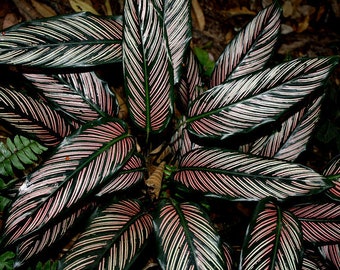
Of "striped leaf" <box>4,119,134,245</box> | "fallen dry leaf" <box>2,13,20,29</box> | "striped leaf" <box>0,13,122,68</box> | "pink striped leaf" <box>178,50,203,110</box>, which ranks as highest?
"fallen dry leaf" <box>2,13,20,29</box>

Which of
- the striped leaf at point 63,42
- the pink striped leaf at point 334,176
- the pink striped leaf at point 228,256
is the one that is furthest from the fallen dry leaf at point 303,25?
the pink striped leaf at point 228,256

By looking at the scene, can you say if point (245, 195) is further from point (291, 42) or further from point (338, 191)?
point (291, 42)

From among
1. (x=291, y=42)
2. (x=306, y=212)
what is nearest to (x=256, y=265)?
(x=306, y=212)

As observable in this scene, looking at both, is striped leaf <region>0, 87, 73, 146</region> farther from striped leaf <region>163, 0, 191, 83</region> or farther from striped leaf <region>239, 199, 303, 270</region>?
striped leaf <region>239, 199, 303, 270</region>

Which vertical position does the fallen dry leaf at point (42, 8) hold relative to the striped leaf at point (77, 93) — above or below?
above

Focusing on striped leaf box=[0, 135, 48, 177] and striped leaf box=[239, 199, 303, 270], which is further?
striped leaf box=[0, 135, 48, 177]

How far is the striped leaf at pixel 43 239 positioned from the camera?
150 centimetres

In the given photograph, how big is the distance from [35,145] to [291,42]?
6.46 feet

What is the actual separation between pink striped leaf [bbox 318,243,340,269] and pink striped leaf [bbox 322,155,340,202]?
0.25 metres

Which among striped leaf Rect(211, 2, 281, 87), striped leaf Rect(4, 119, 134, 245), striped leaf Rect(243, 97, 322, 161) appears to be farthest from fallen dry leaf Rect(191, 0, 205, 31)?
striped leaf Rect(4, 119, 134, 245)

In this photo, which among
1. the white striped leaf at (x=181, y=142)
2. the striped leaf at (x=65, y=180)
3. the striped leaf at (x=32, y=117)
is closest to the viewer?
the striped leaf at (x=65, y=180)

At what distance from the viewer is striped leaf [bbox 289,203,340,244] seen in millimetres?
1681

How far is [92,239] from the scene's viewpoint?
4.66 ft

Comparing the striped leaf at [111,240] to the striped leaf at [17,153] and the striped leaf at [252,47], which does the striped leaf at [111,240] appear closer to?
the striped leaf at [17,153]
